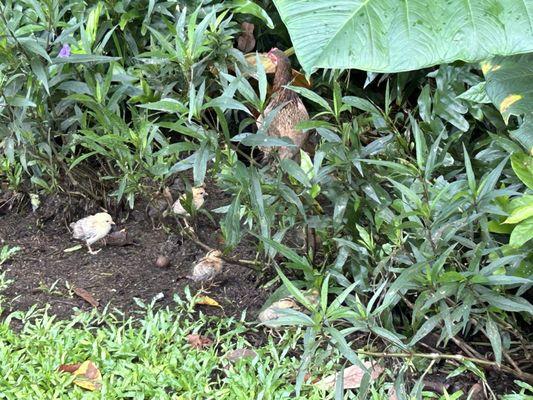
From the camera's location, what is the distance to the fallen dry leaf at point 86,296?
2709 mm

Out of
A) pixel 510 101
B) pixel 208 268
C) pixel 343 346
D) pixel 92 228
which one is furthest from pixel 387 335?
pixel 92 228

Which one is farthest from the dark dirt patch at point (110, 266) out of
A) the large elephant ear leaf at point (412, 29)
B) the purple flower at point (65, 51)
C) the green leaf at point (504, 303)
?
the large elephant ear leaf at point (412, 29)

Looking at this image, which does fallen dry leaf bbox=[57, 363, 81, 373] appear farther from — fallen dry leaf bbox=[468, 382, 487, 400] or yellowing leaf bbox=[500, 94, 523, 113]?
yellowing leaf bbox=[500, 94, 523, 113]

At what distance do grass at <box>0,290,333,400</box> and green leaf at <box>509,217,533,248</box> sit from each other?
71 cm

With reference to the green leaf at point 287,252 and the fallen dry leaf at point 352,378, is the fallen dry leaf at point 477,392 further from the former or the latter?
the green leaf at point 287,252

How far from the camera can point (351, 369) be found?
233cm

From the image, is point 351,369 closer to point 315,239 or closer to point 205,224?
point 315,239

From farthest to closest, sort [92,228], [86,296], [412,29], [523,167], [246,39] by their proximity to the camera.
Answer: [246,39]
[92,228]
[86,296]
[523,167]
[412,29]

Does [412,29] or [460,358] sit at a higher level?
[412,29]

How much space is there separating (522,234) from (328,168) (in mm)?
→ 623

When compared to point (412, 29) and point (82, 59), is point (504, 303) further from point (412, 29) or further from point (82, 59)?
point (82, 59)

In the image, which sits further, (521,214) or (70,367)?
(70,367)

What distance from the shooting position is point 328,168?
2.32 m

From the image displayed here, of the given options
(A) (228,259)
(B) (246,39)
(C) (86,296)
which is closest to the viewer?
(A) (228,259)
